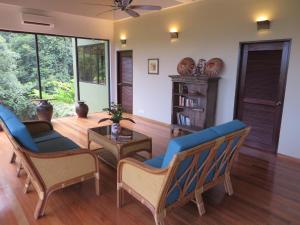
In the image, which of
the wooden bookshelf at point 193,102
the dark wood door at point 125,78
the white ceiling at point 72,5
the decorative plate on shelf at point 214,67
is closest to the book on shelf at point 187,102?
the wooden bookshelf at point 193,102

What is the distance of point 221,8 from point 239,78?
136 cm

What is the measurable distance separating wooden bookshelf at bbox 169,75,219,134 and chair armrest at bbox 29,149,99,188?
2584mm

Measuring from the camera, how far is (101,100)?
7.20m

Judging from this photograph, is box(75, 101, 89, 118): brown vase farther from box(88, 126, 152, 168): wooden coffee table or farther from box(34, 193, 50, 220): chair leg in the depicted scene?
box(34, 193, 50, 220): chair leg

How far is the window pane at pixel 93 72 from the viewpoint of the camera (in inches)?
262

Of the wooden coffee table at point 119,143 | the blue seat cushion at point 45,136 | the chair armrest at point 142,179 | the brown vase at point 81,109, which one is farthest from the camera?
the brown vase at point 81,109

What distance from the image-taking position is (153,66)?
18.9 ft

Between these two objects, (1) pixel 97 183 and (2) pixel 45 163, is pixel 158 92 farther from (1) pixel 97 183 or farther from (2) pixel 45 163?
(2) pixel 45 163

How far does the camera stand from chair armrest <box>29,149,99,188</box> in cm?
215

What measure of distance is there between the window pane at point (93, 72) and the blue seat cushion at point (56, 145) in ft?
Result: 12.8

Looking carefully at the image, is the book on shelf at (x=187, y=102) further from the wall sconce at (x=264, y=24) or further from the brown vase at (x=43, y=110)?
the brown vase at (x=43, y=110)

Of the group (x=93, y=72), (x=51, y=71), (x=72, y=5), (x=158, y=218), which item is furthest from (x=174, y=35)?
(x=158, y=218)

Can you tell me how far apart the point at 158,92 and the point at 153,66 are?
0.68m

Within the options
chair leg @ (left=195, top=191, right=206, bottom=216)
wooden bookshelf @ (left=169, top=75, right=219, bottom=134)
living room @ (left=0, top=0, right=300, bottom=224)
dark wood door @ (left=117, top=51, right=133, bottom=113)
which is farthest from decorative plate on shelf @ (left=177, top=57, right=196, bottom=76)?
chair leg @ (left=195, top=191, right=206, bottom=216)
